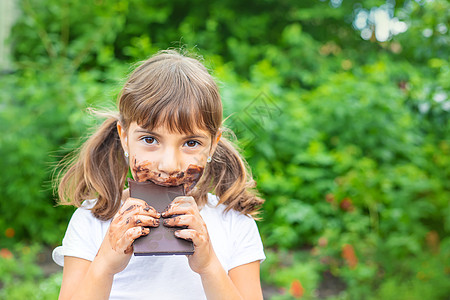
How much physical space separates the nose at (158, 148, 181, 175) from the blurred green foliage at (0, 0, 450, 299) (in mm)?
1864

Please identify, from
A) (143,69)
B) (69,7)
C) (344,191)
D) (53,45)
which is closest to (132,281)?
(143,69)

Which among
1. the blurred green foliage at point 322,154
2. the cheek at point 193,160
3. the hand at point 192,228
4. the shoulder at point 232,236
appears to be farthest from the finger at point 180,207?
the blurred green foliage at point 322,154

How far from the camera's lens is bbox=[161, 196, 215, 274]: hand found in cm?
132

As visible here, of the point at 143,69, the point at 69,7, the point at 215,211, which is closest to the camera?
the point at 143,69

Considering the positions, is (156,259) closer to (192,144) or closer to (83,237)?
(83,237)

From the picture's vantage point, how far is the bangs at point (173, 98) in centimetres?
144

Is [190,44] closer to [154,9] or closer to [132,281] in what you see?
[154,9]

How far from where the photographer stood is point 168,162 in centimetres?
143

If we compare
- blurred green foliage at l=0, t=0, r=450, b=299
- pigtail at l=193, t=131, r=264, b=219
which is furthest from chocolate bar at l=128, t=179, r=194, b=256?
blurred green foliage at l=0, t=0, r=450, b=299

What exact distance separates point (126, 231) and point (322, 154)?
328 cm

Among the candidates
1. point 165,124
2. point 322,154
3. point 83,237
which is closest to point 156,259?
point 83,237

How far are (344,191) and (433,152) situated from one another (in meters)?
0.94

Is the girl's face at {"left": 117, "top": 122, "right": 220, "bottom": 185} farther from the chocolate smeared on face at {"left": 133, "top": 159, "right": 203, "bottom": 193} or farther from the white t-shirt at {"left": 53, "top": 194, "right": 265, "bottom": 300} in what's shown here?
the white t-shirt at {"left": 53, "top": 194, "right": 265, "bottom": 300}

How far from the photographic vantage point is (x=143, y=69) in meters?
1.60
